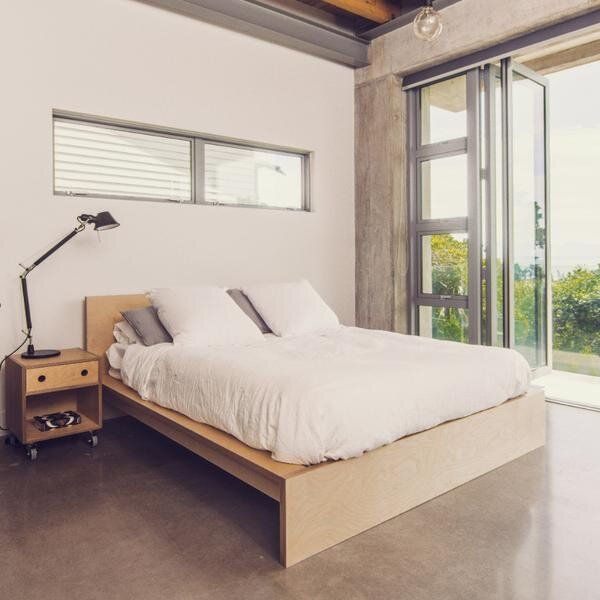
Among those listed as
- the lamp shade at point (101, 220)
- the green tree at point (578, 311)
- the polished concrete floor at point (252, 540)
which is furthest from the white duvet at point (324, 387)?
the green tree at point (578, 311)

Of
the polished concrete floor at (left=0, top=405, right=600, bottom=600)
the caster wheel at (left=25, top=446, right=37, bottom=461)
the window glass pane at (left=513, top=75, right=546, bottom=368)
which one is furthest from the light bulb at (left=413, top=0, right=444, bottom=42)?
the caster wheel at (left=25, top=446, right=37, bottom=461)

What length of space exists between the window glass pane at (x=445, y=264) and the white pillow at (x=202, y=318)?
189 cm

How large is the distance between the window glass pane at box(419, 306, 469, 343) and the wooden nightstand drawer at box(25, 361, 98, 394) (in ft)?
9.15

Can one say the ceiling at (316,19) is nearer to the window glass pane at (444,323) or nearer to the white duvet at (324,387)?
the window glass pane at (444,323)

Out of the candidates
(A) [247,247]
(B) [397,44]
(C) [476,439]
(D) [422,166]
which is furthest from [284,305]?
(B) [397,44]

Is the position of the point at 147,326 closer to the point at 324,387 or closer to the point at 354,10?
the point at 324,387

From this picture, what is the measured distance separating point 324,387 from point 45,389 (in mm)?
1671

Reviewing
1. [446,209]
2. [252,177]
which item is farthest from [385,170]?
[252,177]

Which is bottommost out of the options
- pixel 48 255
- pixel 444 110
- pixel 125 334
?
pixel 125 334

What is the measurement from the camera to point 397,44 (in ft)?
14.8

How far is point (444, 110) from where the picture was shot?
4.44 m

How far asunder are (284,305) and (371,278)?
1.51 meters

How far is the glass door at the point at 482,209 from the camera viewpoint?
4152 millimetres

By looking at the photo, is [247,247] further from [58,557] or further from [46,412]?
[58,557]
